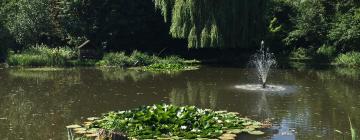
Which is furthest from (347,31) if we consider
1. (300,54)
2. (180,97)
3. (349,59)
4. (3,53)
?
(3,53)

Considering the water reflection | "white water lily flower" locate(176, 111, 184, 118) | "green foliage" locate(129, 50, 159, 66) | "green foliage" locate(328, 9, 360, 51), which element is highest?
"green foliage" locate(328, 9, 360, 51)

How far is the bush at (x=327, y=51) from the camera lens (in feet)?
113

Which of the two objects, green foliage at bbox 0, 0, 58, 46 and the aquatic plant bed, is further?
green foliage at bbox 0, 0, 58, 46

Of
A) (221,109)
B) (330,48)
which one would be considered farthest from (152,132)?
(330,48)

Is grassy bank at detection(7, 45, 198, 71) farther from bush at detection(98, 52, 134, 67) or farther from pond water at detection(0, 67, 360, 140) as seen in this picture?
pond water at detection(0, 67, 360, 140)

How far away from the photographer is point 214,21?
31.0m

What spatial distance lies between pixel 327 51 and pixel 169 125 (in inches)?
966

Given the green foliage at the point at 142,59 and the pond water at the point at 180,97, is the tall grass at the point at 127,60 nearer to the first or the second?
the green foliage at the point at 142,59

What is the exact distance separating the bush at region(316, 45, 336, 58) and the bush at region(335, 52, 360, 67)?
1355 millimetres

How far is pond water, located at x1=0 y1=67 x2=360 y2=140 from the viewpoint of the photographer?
44.7 feet

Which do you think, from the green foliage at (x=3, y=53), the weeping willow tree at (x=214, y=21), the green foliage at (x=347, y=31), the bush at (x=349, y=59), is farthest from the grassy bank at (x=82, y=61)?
the green foliage at (x=347, y=31)

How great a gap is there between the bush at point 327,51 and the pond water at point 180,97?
6.25 meters

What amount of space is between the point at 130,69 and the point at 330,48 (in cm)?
1417

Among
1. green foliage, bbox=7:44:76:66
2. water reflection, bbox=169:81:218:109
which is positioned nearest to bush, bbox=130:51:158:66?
green foliage, bbox=7:44:76:66
